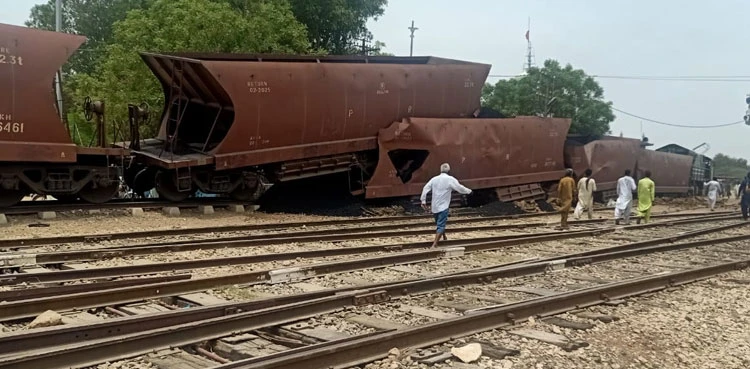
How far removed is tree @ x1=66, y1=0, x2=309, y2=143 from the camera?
988 inches

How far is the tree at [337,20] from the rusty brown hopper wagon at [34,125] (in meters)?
18.5

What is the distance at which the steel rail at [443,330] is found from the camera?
4594 mm

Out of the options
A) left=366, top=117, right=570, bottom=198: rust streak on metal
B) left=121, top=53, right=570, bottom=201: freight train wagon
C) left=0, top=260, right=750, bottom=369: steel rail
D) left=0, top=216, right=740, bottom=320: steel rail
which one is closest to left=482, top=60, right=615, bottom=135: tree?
left=366, top=117, right=570, bottom=198: rust streak on metal

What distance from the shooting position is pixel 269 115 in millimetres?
15602

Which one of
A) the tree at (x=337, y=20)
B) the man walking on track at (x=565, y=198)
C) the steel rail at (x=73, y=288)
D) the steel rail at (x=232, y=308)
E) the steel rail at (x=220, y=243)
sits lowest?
the steel rail at (x=220, y=243)

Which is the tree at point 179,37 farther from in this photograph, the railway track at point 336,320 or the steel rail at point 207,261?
the railway track at point 336,320

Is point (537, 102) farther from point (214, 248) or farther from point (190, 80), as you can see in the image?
point (214, 248)

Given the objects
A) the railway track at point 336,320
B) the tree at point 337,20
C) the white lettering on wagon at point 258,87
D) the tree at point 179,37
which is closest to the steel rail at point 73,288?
the railway track at point 336,320

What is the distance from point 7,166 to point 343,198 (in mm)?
8441

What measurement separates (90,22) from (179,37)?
28065mm

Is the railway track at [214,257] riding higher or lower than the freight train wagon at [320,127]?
lower

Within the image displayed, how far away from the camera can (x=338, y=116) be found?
55.0 feet

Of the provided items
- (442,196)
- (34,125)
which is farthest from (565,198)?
(34,125)

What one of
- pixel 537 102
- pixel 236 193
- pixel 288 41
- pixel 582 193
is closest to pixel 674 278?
pixel 582 193
